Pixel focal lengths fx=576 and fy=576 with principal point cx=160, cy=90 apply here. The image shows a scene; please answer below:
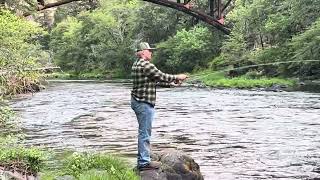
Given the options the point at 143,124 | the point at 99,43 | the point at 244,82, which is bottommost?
the point at 244,82

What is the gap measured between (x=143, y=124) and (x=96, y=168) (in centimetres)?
107

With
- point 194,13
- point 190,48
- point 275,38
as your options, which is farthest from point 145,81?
point 190,48

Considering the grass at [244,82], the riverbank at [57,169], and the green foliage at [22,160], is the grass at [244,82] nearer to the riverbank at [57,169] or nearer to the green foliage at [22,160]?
the riverbank at [57,169]

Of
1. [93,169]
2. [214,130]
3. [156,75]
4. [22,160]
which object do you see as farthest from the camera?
[214,130]

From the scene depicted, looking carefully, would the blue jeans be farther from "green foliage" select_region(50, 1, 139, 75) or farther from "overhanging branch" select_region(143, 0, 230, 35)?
"green foliage" select_region(50, 1, 139, 75)

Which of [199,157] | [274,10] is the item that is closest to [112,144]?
[199,157]

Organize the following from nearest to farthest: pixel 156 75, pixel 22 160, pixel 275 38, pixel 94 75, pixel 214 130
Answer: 1. pixel 22 160
2. pixel 156 75
3. pixel 214 130
4. pixel 275 38
5. pixel 94 75

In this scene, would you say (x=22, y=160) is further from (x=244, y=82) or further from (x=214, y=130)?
(x=244, y=82)

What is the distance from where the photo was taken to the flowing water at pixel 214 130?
1280 cm

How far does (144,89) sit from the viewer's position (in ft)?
31.2

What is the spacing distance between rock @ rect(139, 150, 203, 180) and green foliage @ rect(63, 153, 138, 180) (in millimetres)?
390

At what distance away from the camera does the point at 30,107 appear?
28.2 m

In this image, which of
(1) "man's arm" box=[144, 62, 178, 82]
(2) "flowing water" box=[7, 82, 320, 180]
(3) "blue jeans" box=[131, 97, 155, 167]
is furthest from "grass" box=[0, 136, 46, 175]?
(2) "flowing water" box=[7, 82, 320, 180]

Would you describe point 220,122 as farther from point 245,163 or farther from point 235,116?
point 245,163
